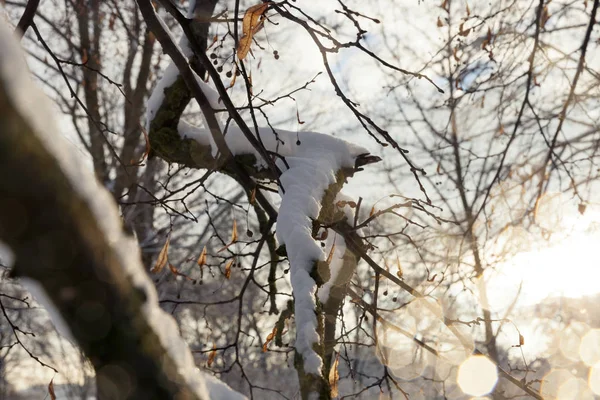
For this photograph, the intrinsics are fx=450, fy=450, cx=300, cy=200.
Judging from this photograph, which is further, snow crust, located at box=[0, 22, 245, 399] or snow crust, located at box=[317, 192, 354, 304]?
snow crust, located at box=[317, 192, 354, 304]

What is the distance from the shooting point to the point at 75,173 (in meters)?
0.33

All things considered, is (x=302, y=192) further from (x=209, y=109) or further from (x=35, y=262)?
(x=35, y=262)

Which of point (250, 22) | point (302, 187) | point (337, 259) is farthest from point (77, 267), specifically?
point (337, 259)

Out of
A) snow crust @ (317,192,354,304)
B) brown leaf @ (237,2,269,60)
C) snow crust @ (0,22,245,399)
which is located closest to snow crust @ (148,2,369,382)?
snow crust @ (317,192,354,304)

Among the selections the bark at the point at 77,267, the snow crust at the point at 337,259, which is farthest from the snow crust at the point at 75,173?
the snow crust at the point at 337,259

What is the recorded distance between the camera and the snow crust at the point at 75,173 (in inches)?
11.8

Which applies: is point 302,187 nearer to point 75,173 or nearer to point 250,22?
point 250,22

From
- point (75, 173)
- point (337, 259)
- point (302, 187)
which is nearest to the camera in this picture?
point (75, 173)

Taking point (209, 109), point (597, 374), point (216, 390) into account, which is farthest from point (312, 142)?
point (597, 374)

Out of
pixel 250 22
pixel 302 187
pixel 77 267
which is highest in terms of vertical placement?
pixel 250 22

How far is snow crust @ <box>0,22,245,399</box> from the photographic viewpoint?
0.98 feet

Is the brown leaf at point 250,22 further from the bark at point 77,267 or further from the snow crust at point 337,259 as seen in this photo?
the snow crust at point 337,259

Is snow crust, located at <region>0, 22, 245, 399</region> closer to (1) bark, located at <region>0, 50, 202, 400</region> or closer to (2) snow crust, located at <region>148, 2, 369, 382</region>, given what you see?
(1) bark, located at <region>0, 50, 202, 400</region>

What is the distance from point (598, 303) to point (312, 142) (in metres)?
18.3
